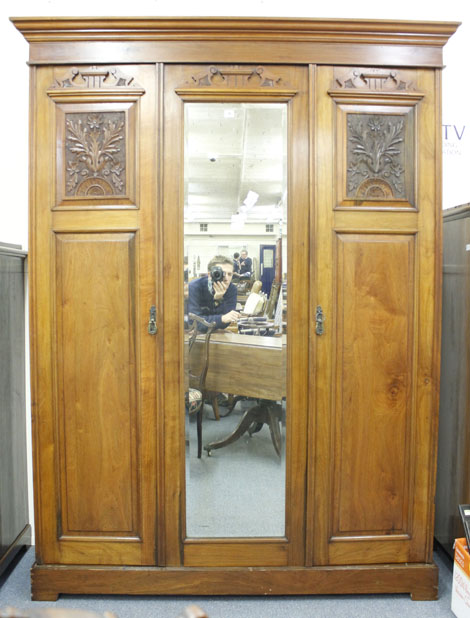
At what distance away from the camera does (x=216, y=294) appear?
71.5 inches

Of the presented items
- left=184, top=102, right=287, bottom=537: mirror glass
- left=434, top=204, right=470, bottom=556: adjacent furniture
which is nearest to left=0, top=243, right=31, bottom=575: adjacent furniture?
left=184, top=102, right=287, bottom=537: mirror glass

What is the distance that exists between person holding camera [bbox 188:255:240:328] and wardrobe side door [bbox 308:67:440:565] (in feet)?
1.20

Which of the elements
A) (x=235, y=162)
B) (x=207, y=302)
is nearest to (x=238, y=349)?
(x=207, y=302)

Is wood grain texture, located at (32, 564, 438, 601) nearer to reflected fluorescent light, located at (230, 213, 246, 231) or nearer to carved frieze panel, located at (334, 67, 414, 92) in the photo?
reflected fluorescent light, located at (230, 213, 246, 231)

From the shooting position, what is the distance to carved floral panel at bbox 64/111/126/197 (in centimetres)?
174

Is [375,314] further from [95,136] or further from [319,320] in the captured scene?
[95,136]

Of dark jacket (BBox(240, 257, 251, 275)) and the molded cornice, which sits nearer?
the molded cornice

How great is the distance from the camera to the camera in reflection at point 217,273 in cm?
179

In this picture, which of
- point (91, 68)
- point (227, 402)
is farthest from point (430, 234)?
point (91, 68)

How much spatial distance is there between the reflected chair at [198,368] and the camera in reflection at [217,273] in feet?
0.59

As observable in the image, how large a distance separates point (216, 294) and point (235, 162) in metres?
0.55

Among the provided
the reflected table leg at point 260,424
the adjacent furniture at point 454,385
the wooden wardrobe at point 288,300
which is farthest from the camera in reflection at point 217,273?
the adjacent furniture at point 454,385

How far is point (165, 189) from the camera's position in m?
1.75

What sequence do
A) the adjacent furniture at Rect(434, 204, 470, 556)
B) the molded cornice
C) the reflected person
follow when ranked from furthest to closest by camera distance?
the adjacent furniture at Rect(434, 204, 470, 556)
the reflected person
the molded cornice
